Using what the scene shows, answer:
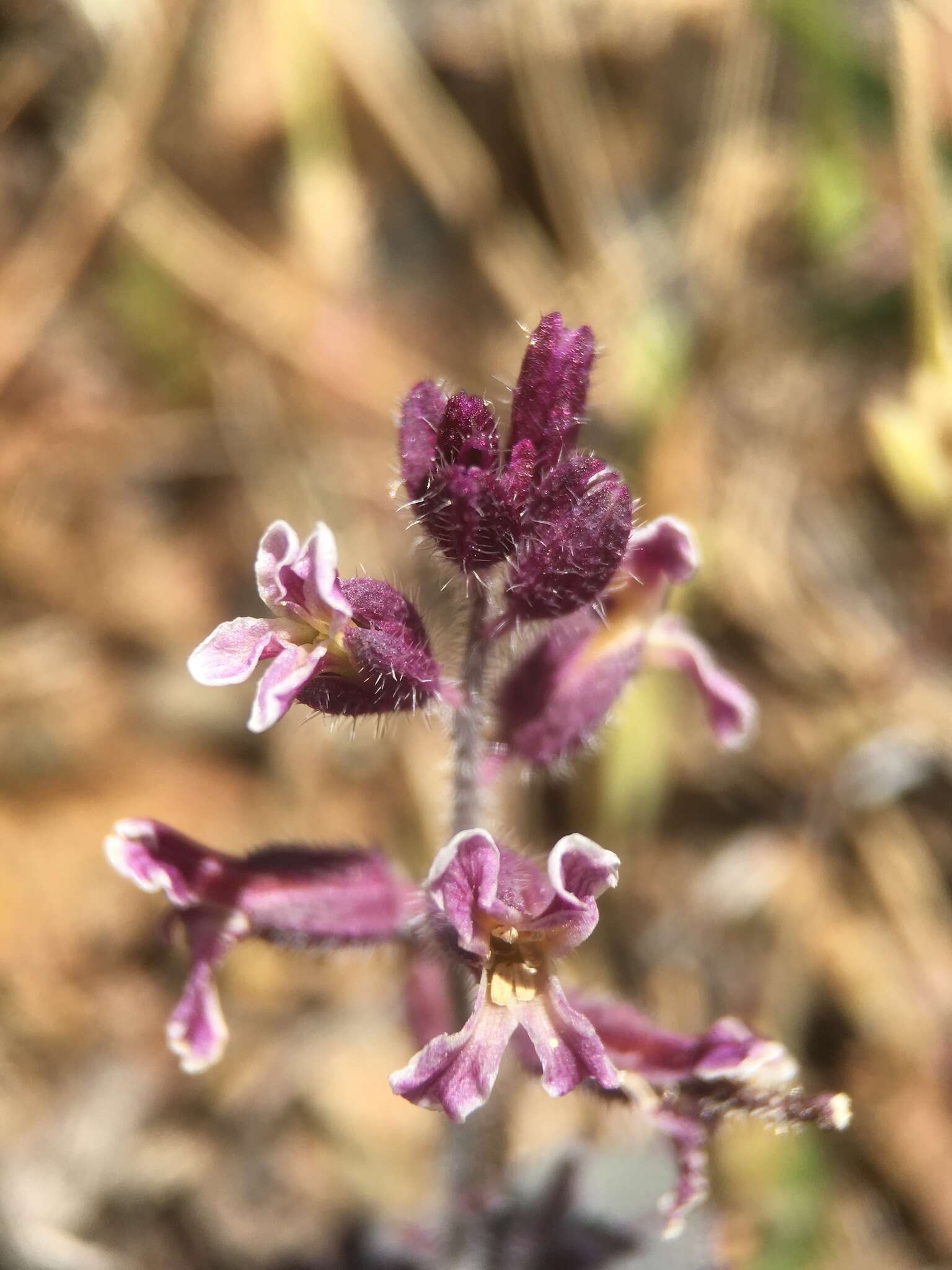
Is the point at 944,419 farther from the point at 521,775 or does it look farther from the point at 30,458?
the point at 30,458

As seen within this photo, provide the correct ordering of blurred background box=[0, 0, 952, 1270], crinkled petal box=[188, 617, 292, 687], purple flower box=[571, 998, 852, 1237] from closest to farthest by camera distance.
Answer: crinkled petal box=[188, 617, 292, 687]
purple flower box=[571, 998, 852, 1237]
blurred background box=[0, 0, 952, 1270]

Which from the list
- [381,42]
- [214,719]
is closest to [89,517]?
[214,719]

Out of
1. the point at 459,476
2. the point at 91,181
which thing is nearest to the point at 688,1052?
the point at 459,476

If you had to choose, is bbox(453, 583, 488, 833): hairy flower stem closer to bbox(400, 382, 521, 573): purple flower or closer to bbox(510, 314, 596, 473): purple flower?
bbox(400, 382, 521, 573): purple flower

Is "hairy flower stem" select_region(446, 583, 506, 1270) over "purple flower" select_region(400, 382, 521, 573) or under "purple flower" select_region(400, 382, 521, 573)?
under

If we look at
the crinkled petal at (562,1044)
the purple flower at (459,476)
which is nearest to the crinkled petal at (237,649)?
the purple flower at (459,476)

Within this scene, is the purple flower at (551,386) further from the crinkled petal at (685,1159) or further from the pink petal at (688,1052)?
the crinkled petal at (685,1159)

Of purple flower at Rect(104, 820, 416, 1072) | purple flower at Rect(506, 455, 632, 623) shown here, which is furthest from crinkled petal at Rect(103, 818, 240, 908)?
purple flower at Rect(506, 455, 632, 623)
